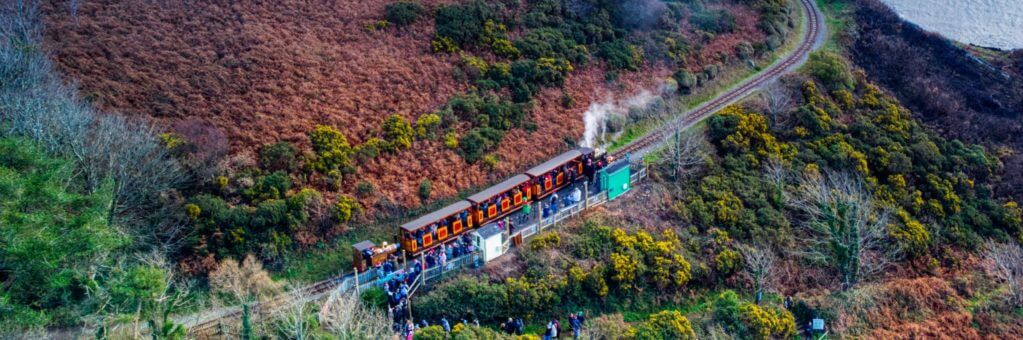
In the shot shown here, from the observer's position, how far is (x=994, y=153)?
178ft

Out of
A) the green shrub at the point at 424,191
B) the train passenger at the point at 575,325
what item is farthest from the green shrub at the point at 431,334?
the green shrub at the point at 424,191

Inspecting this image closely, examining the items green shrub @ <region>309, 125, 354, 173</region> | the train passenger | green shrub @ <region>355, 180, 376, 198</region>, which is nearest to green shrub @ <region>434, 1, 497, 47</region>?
green shrub @ <region>309, 125, 354, 173</region>

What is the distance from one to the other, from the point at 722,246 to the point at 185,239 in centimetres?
2168

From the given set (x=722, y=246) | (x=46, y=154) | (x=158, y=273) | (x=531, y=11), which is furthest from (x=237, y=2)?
(x=722, y=246)

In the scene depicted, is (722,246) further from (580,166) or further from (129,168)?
(129,168)

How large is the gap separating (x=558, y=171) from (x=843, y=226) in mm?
12188

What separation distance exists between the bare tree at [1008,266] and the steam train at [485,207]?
17981 mm

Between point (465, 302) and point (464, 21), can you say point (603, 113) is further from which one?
point (465, 302)

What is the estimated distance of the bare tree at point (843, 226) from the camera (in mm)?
41312

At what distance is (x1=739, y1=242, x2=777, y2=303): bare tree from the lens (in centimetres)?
3959

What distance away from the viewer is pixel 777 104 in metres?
51.5

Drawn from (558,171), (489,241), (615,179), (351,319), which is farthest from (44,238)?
(615,179)

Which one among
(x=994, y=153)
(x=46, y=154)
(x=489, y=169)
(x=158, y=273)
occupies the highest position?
(x=46, y=154)

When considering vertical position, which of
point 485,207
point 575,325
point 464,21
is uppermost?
point 464,21
